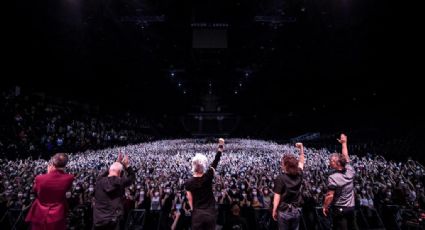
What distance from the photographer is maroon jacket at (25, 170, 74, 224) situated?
3881mm

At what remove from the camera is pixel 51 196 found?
12.8 feet

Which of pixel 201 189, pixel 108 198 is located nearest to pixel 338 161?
pixel 201 189

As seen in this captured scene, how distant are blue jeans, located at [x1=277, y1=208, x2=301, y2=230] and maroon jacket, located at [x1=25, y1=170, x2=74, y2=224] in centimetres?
285

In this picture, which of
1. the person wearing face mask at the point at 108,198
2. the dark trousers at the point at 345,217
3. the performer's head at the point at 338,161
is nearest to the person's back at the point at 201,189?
the person wearing face mask at the point at 108,198

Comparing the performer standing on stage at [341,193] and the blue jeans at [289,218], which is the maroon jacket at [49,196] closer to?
the blue jeans at [289,218]

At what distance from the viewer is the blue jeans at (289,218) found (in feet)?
12.4

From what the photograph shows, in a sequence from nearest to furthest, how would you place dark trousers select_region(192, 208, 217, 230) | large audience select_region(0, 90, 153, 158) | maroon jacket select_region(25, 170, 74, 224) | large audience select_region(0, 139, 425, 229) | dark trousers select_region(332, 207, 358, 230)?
dark trousers select_region(192, 208, 217, 230) → maroon jacket select_region(25, 170, 74, 224) → dark trousers select_region(332, 207, 358, 230) → large audience select_region(0, 139, 425, 229) → large audience select_region(0, 90, 153, 158)

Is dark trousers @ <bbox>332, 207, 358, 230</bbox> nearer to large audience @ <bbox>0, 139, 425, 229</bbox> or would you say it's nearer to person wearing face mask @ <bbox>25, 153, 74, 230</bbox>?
large audience @ <bbox>0, 139, 425, 229</bbox>

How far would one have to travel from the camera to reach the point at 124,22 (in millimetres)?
15234

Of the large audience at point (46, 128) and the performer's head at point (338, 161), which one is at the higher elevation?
the large audience at point (46, 128)

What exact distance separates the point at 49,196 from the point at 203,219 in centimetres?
205

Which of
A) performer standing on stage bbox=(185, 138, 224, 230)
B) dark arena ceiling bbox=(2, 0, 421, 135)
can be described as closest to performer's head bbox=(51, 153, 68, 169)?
performer standing on stage bbox=(185, 138, 224, 230)

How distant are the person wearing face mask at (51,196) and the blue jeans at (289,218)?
2.85 m

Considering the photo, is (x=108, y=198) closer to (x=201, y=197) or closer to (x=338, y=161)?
(x=201, y=197)
